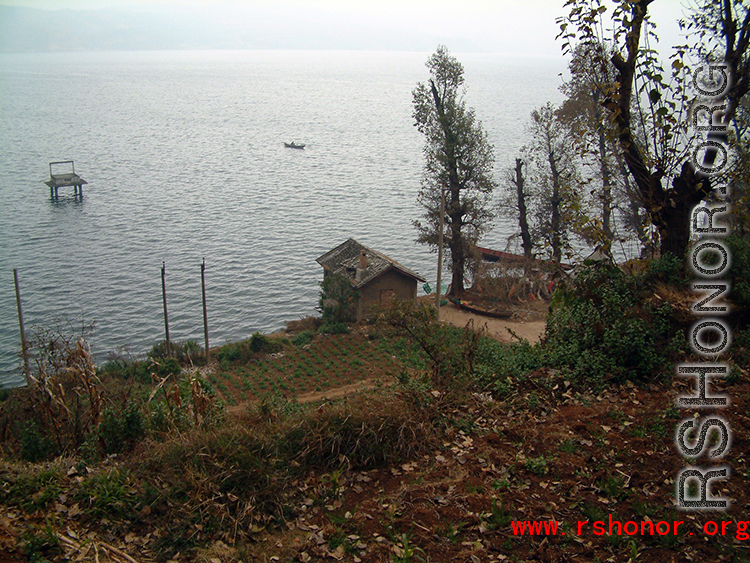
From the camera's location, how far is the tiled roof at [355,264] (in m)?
32.4

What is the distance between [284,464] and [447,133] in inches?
1153

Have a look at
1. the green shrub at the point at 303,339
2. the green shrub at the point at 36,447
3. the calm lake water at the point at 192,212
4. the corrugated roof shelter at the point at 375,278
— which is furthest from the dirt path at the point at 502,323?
the green shrub at the point at 36,447

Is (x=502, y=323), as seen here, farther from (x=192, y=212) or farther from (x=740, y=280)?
(x=192, y=212)

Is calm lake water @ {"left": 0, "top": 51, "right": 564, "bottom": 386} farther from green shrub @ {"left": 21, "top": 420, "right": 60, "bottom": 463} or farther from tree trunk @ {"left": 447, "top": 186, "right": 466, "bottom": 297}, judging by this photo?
green shrub @ {"left": 21, "top": 420, "right": 60, "bottom": 463}

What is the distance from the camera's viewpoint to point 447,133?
109 ft

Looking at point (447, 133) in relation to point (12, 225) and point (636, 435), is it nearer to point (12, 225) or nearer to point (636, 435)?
point (636, 435)

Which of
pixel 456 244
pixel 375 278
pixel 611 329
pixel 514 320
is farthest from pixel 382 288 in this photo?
pixel 611 329

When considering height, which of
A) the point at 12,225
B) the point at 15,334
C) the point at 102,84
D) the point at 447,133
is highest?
the point at 102,84

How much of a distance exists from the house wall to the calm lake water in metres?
9.17

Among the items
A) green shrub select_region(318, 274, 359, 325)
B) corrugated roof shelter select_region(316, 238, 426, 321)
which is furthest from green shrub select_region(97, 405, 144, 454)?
green shrub select_region(318, 274, 359, 325)

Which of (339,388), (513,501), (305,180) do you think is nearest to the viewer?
(513,501)

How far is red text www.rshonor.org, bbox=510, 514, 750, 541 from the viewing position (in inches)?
194

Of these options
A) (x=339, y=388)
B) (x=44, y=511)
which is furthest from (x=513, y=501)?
(x=339, y=388)

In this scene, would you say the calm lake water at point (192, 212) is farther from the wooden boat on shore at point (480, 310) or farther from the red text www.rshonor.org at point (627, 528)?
the red text www.rshonor.org at point (627, 528)
